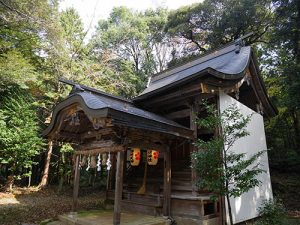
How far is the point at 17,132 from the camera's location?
13.0 metres

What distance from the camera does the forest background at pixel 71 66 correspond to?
1266 cm

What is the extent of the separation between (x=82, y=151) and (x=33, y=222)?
2.88 meters

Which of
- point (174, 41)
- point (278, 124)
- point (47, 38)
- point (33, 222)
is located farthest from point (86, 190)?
point (174, 41)

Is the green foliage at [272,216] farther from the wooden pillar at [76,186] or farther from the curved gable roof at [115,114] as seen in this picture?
the wooden pillar at [76,186]

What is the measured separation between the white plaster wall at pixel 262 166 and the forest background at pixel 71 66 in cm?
345

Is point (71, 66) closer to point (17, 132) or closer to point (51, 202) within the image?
point (17, 132)

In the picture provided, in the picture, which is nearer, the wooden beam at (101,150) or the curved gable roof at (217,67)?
the wooden beam at (101,150)

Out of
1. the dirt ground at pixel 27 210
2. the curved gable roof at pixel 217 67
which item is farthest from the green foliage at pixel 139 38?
the dirt ground at pixel 27 210

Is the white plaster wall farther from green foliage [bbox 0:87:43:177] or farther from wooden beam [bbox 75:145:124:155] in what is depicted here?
green foliage [bbox 0:87:43:177]

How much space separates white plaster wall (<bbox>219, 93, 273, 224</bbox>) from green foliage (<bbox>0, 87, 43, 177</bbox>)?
10.7 m

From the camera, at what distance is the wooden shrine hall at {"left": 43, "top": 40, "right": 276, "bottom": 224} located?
20.3 ft

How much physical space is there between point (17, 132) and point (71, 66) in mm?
4851

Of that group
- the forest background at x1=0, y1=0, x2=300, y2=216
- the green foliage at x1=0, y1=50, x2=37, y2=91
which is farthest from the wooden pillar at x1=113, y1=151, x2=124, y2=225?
the green foliage at x1=0, y1=50, x2=37, y2=91

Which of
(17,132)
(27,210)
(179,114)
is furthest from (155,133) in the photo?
(17,132)
